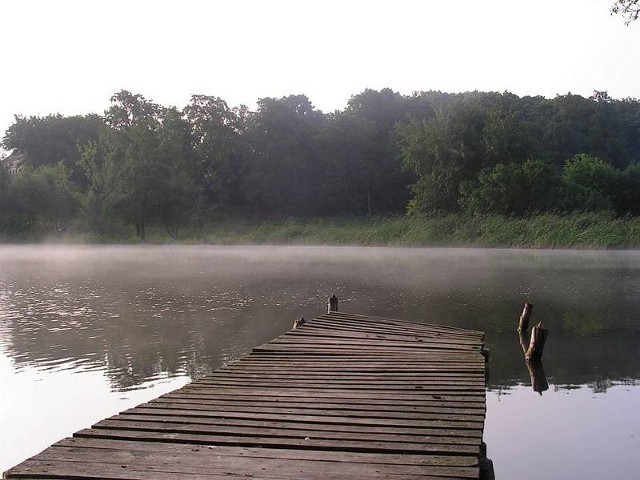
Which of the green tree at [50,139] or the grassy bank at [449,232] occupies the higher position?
the green tree at [50,139]

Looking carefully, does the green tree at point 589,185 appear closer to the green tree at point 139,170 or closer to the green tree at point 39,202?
the green tree at point 139,170

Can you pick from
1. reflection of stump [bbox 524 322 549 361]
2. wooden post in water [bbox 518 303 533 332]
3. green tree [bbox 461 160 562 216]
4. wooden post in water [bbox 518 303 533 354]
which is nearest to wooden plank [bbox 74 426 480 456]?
reflection of stump [bbox 524 322 549 361]

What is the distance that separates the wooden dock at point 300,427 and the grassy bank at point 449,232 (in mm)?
29869

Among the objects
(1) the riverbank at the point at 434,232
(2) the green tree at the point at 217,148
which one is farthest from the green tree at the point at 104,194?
(2) the green tree at the point at 217,148

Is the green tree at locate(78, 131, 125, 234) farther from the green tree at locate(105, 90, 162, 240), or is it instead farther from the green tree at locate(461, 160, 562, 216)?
the green tree at locate(461, 160, 562, 216)

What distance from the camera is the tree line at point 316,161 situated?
4631cm

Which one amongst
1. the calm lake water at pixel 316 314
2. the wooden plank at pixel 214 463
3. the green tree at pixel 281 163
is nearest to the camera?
the wooden plank at pixel 214 463

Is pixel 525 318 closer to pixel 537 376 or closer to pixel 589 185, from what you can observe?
pixel 537 376

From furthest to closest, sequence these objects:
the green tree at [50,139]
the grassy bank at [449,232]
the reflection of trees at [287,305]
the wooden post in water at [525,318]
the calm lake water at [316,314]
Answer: the green tree at [50,139], the grassy bank at [449,232], the wooden post in water at [525,318], the reflection of trees at [287,305], the calm lake water at [316,314]

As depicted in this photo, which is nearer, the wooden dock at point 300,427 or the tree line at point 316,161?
the wooden dock at point 300,427

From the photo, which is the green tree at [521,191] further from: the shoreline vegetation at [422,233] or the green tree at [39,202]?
the green tree at [39,202]

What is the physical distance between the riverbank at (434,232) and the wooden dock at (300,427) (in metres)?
29.9

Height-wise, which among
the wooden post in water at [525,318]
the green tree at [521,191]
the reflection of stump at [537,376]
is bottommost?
the reflection of stump at [537,376]

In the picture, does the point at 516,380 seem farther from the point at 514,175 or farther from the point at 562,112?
the point at 562,112
